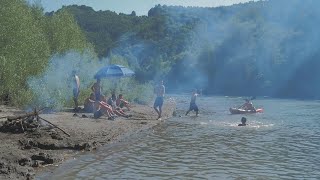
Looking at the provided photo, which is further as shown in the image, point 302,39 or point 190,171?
point 302,39

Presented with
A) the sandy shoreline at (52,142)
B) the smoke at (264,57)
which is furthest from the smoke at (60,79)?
the smoke at (264,57)

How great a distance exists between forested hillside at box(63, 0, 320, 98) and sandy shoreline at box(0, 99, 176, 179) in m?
53.5

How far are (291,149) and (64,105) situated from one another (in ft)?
46.9

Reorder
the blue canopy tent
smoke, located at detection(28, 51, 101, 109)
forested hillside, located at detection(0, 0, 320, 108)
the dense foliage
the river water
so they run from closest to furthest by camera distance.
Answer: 1. the river water
2. smoke, located at detection(28, 51, 101, 109)
3. the dense foliage
4. the blue canopy tent
5. forested hillside, located at detection(0, 0, 320, 108)

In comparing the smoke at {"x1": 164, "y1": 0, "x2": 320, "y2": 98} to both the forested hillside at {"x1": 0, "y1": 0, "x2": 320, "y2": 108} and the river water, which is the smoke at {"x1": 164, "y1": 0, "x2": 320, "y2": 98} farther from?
the river water

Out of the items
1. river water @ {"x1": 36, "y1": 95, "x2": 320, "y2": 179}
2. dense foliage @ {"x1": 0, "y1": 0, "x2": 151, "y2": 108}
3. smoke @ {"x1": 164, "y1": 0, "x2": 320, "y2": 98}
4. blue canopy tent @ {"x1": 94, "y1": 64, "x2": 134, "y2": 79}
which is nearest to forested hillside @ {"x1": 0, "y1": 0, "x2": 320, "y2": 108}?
dense foliage @ {"x1": 0, "y1": 0, "x2": 151, "y2": 108}

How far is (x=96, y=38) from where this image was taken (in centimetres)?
13962

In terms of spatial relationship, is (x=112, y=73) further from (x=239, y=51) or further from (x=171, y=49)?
(x=171, y=49)

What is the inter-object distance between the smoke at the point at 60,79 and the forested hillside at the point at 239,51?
39.5 meters

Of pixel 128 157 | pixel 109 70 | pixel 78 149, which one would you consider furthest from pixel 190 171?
pixel 109 70

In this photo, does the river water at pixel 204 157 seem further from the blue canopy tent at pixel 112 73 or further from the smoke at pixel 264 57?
the smoke at pixel 264 57

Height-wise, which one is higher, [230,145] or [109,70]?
[109,70]

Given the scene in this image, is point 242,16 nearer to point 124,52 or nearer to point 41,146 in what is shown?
point 124,52

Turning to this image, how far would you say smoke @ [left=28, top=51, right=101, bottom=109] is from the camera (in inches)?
868
